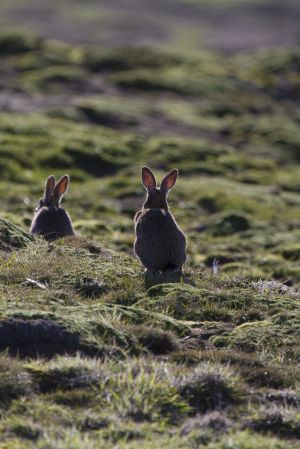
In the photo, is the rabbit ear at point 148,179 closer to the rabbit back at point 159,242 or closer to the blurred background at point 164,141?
the rabbit back at point 159,242

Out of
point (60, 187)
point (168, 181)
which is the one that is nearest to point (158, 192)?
point (168, 181)

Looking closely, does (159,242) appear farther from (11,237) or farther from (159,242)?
(11,237)

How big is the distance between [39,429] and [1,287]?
4.00 meters

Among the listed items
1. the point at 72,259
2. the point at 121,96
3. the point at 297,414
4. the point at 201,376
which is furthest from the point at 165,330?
the point at 121,96

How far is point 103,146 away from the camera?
43.3 metres

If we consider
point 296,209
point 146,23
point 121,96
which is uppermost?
point 146,23

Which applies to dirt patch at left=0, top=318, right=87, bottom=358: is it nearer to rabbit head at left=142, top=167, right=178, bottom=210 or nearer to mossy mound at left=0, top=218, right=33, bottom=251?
mossy mound at left=0, top=218, right=33, bottom=251

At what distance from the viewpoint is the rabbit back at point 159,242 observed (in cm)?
1428

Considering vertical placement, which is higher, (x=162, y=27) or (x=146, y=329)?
(x=162, y=27)

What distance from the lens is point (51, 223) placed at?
58.0 ft

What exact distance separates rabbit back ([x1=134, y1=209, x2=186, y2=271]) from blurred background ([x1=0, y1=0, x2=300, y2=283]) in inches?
108

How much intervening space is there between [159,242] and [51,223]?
4.04m

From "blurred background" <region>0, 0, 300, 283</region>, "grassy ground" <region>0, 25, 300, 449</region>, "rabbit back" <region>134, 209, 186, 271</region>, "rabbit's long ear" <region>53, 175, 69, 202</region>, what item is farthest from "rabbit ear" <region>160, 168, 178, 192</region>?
"rabbit's long ear" <region>53, 175, 69, 202</region>

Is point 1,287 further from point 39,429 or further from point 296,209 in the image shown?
point 296,209
